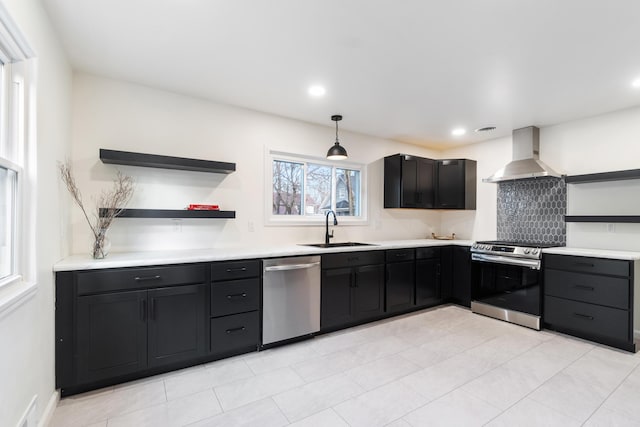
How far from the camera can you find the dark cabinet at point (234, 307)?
2625 millimetres

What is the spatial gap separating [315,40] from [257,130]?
62.6 inches

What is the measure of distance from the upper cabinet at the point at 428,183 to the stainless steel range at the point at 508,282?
3.21 feet

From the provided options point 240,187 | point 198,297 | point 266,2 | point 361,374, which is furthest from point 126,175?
point 361,374

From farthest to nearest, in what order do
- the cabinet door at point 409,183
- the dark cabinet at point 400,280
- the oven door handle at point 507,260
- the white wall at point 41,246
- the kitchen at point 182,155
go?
the cabinet door at point 409,183
the dark cabinet at point 400,280
the oven door handle at point 507,260
the kitchen at point 182,155
the white wall at point 41,246

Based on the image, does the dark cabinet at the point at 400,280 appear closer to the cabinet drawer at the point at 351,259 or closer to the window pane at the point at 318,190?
the cabinet drawer at the point at 351,259

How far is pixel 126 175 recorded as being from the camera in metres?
2.82

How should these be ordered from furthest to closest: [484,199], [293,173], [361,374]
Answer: [484,199] → [293,173] → [361,374]

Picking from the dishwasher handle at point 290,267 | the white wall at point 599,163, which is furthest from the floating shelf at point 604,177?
the dishwasher handle at point 290,267

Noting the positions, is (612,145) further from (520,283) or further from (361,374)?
(361,374)

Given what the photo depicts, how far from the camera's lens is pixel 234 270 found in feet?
8.89

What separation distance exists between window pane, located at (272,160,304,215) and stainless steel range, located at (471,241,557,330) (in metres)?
2.48

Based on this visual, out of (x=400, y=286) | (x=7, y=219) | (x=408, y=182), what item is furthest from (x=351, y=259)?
(x=7, y=219)

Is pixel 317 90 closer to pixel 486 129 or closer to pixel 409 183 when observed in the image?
pixel 409 183

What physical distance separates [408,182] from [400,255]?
4.00 ft
